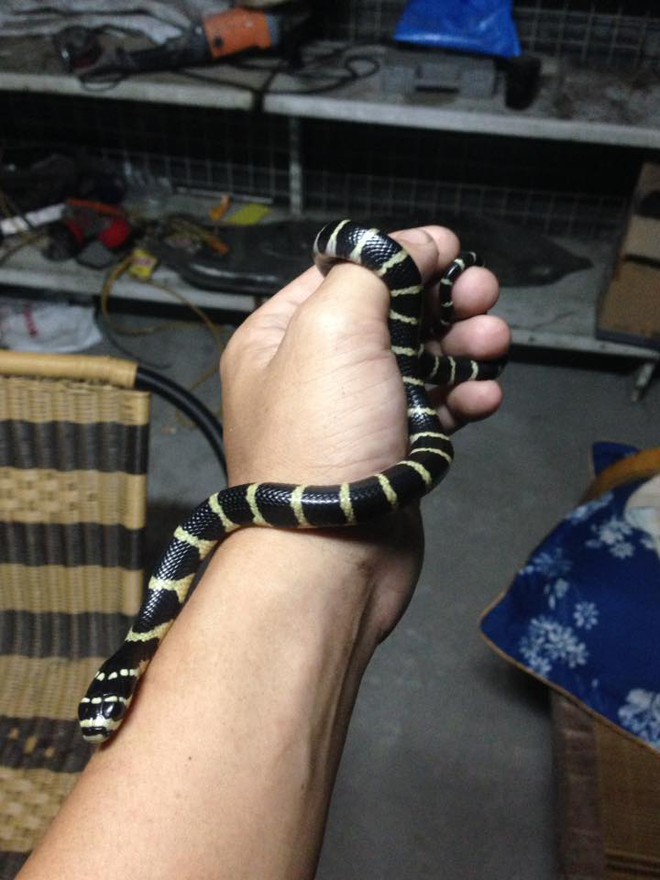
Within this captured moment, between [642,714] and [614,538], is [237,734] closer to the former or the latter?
[642,714]

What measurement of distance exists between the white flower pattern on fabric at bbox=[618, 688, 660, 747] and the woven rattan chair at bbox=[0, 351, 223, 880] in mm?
1373

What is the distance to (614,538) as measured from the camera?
2338 mm

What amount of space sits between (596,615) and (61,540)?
4.96 feet

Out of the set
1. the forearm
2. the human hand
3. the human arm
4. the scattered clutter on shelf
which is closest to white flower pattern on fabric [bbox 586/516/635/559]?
the human arm

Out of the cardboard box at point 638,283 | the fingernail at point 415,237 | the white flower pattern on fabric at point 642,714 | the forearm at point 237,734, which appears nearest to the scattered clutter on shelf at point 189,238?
the cardboard box at point 638,283

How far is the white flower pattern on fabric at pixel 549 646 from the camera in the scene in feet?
7.24

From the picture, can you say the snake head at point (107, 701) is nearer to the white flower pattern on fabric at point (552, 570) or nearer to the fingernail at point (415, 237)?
the fingernail at point (415, 237)

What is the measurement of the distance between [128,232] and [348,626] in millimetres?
3213

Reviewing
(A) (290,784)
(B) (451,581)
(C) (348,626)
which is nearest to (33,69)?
(B) (451,581)

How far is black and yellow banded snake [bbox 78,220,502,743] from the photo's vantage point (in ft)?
4.52

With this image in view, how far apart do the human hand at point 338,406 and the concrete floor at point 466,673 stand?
1.16 metres

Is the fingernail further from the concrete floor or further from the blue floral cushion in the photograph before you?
the concrete floor

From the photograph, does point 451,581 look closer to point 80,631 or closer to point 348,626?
point 80,631

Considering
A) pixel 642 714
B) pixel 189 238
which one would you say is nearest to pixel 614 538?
pixel 642 714
